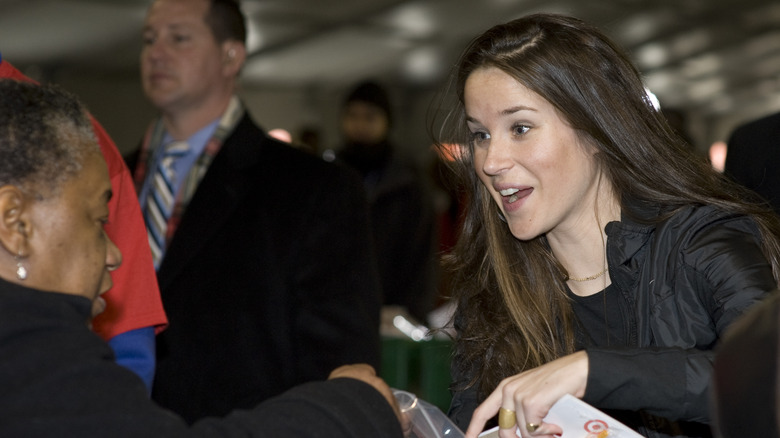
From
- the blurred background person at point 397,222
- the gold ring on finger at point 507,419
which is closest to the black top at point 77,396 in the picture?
the gold ring on finger at point 507,419

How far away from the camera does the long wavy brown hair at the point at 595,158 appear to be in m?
2.09

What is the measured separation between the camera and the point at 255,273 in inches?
118

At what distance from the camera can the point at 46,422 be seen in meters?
1.29

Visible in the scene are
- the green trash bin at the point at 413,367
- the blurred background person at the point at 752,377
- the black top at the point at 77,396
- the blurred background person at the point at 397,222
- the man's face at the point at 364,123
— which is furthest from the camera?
the man's face at the point at 364,123

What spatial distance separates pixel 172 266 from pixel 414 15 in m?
8.41

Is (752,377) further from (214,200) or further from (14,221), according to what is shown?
(214,200)

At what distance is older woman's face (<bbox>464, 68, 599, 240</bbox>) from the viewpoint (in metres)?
2.08

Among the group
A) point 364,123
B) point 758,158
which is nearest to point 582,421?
point 758,158

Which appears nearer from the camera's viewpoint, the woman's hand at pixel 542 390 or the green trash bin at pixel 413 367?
the woman's hand at pixel 542 390

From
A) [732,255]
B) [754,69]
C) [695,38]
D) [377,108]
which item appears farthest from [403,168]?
[754,69]

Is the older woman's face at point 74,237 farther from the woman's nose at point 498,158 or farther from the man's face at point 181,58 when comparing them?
the man's face at point 181,58

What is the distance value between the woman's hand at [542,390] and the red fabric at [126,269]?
86 centimetres

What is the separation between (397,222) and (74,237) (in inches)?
151

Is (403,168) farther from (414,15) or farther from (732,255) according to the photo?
(414,15)
